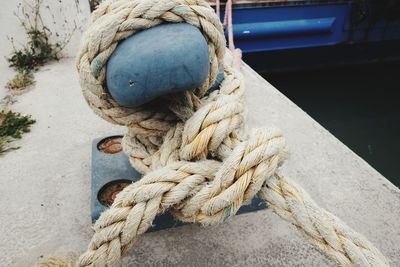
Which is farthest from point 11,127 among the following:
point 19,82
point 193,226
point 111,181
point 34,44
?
point 34,44

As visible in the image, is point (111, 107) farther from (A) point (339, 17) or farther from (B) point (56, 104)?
(A) point (339, 17)

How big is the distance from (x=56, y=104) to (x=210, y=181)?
1338mm

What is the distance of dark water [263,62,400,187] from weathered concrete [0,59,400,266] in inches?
77.3

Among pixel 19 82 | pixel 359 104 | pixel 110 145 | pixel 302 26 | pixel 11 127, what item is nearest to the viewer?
pixel 110 145

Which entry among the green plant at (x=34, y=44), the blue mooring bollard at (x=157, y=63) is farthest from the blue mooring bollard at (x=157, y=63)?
the green plant at (x=34, y=44)

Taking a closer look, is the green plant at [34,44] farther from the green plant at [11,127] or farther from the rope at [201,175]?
the rope at [201,175]

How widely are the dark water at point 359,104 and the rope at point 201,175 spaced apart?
8.79 ft

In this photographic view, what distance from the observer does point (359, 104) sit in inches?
165

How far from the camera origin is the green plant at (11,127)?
4.92 ft

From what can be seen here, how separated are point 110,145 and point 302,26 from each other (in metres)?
3.03

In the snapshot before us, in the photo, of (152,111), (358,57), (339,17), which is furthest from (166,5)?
(358,57)

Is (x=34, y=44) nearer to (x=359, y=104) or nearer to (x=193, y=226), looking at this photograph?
(x=193, y=226)

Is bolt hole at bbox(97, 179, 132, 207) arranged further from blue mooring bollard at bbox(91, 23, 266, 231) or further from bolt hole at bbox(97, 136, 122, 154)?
blue mooring bollard at bbox(91, 23, 266, 231)

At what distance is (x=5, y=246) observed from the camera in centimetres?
102
